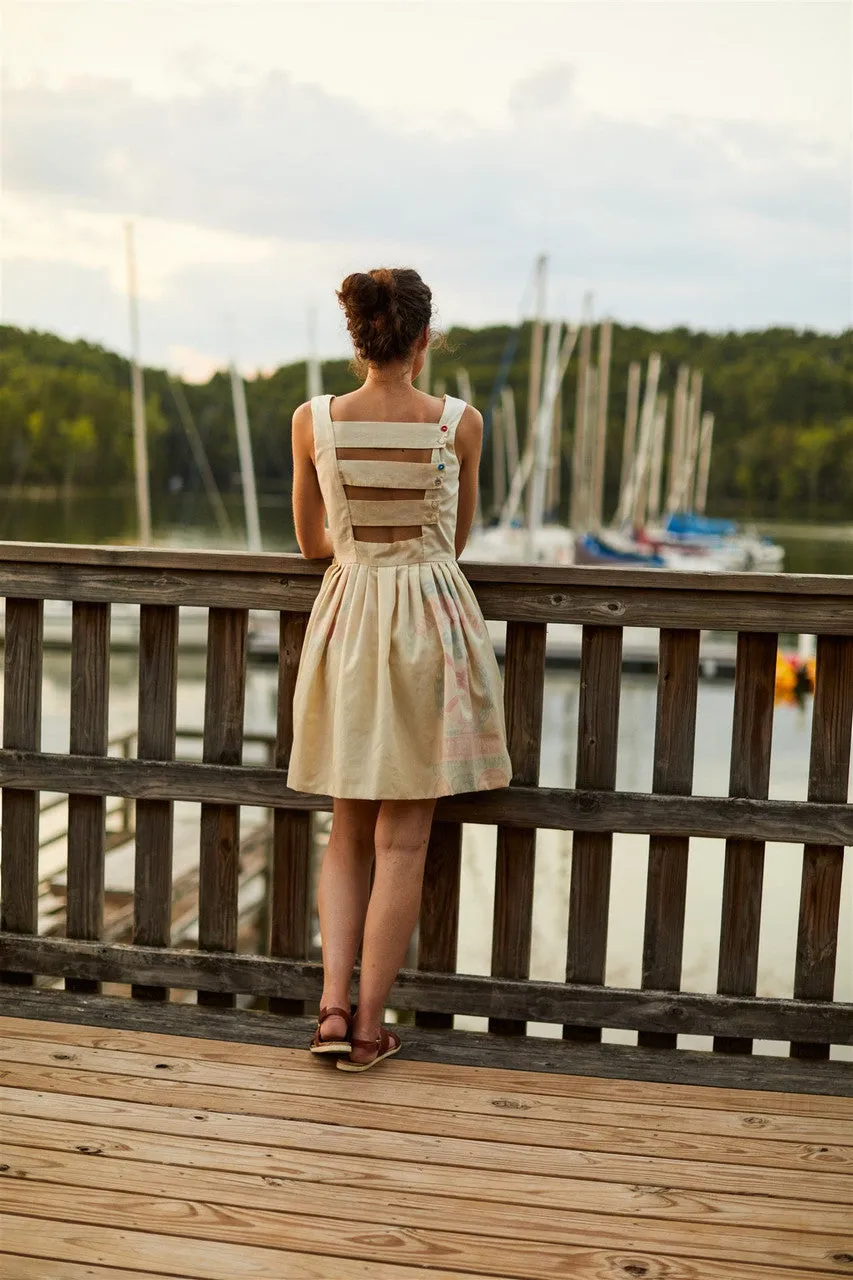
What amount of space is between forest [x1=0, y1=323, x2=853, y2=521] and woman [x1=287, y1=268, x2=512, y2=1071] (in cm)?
4103

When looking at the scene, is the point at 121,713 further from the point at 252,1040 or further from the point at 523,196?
the point at 523,196

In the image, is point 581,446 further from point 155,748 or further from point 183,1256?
point 183,1256

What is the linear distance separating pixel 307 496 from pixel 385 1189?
1.22 m

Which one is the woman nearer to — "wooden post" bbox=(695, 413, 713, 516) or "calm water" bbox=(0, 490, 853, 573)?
"calm water" bbox=(0, 490, 853, 573)

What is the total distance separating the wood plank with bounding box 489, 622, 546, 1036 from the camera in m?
2.45

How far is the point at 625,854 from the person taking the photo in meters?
14.4

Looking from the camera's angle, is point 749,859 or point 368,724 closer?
point 368,724

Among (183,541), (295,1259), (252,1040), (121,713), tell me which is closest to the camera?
(295,1259)

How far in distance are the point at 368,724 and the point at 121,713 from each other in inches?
767

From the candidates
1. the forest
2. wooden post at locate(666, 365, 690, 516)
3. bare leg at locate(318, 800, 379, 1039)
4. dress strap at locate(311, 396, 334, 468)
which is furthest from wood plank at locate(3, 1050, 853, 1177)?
the forest

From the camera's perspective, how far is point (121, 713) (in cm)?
2098

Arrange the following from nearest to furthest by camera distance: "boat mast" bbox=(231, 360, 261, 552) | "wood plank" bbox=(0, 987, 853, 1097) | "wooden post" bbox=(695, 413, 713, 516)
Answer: "wood plank" bbox=(0, 987, 853, 1097)
"boat mast" bbox=(231, 360, 261, 552)
"wooden post" bbox=(695, 413, 713, 516)

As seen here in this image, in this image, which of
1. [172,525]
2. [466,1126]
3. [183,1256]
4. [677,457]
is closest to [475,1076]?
[466,1126]

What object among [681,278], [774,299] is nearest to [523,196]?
[681,278]
